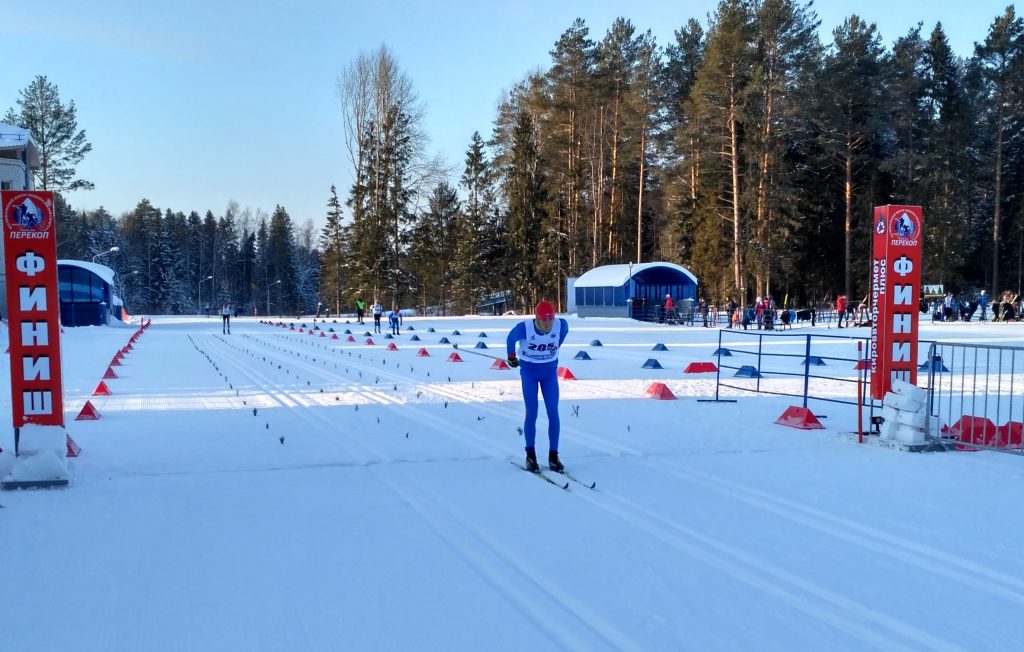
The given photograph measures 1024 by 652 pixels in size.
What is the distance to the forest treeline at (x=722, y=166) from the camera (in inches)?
1852

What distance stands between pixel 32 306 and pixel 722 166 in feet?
156

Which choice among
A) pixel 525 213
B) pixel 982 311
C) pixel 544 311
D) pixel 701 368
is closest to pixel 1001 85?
pixel 982 311

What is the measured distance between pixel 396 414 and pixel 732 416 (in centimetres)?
498

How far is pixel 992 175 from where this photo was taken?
179 feet

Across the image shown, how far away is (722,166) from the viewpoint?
164ft

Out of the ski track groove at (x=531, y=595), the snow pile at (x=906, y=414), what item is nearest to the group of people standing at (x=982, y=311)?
the snow pile at (x=906, y=414)

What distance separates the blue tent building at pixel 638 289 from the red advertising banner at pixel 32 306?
126 ft

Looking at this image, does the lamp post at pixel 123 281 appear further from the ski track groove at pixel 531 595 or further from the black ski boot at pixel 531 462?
the ski track groove at pixel 531 595

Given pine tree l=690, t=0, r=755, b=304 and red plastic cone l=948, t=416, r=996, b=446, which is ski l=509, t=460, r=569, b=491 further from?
pine tree l=690, t=0, r=755, b=304

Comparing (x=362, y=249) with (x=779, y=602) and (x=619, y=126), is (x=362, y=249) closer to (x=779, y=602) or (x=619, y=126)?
(x=619, y=126)

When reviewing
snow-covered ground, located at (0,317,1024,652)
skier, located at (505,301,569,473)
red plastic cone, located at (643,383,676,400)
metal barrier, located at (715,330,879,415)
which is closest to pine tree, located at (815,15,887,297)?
metal barrier, located at (715,330,879,415)

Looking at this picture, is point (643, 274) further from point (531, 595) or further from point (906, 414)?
point (531, 595)

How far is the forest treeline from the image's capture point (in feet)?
154

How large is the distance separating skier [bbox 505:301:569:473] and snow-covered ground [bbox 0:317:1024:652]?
46 cm
